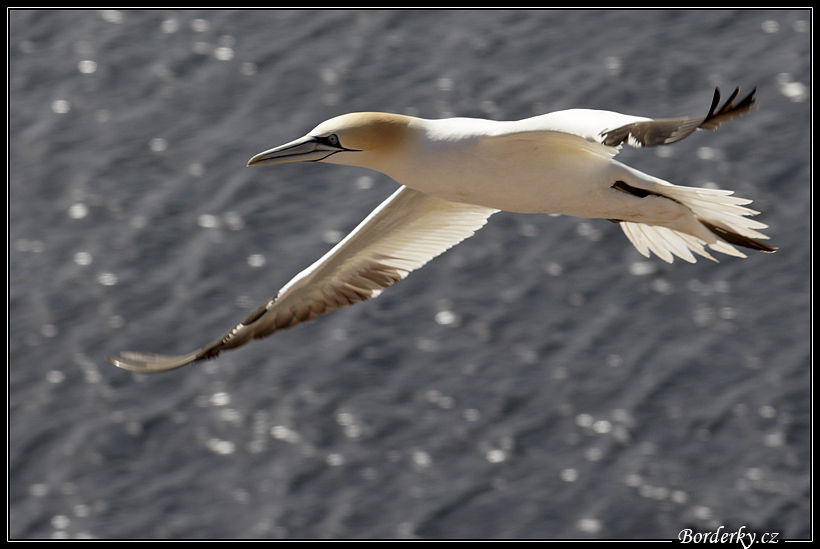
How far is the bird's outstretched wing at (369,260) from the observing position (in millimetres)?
10898

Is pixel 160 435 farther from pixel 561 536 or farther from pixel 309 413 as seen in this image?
pixel 561 536

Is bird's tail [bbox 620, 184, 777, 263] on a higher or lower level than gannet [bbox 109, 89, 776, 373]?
lower

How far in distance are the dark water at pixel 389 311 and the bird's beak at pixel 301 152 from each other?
1104 centimetres

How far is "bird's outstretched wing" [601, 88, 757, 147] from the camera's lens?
715cm

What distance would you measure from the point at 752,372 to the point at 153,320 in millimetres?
10268

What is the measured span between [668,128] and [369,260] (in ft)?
14.1

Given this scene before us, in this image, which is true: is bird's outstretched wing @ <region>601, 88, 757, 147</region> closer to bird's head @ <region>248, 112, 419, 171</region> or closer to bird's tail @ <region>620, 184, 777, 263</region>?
bird's tail @ <region>620, 184, 777, 263</region>

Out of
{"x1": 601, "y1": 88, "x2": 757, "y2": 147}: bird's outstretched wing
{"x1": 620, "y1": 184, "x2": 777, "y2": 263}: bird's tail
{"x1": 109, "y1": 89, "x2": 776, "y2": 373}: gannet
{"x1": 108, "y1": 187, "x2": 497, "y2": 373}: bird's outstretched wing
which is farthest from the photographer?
{"x1": 108, "y1": 187, "x2": 497, "y2": 373}: bird's outstretched wing

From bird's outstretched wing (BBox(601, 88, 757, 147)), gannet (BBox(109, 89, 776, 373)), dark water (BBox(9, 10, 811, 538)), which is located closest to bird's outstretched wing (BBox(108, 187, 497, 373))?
gannet (BBox(109, 89, 776, 373))

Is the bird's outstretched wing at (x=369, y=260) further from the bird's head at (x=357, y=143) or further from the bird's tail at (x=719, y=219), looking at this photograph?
the bird's tail at (x=719, y=219)

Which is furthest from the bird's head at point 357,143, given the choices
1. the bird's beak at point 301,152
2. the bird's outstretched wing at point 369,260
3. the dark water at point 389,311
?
Answer: the dark water at point 389,311

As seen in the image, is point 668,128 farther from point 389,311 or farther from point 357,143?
point 389,311

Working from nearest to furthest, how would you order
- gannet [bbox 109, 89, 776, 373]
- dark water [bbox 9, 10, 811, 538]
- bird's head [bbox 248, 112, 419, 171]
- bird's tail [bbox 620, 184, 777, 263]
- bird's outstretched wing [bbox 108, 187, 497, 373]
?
1. gannet [bbox 109, 89, 776, 373]
2. bird's head [bbox 248, 112, 419, 171]
3. bird's tail [bbox 620, 184, 777, 263]
4. bird's outstretched wing [bbox 108, 187, 497, 373]
5. dark water [bbox 9, 10, 811, 538]

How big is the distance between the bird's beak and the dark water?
11.0 meters
